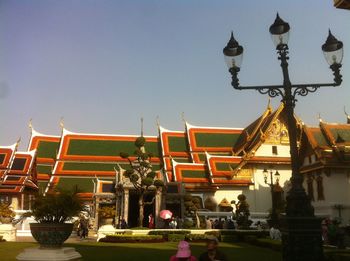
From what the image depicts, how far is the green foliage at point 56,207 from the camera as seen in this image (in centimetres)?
861

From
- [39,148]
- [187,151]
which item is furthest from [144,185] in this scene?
[39,148]

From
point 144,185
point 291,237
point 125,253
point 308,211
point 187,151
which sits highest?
point 187,151

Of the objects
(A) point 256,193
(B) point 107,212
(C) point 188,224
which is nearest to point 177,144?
(A) point 256,193

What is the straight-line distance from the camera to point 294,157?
7.53m

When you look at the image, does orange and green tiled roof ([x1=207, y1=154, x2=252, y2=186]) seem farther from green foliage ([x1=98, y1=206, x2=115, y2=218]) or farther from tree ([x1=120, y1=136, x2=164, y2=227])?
green foliage ([x1=98, y1=206, x2=115, y2=218])

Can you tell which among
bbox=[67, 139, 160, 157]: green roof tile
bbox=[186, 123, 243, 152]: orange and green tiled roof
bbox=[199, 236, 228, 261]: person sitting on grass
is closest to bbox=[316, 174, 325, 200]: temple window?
bbox=[186, 123, 243, 152]: orange and green tiled roof

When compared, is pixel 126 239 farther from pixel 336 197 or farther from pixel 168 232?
pixel 336 197

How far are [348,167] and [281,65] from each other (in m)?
20.8

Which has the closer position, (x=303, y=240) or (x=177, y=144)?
(x=303, y=240)

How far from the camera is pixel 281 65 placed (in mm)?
8258

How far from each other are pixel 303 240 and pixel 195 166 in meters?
27.4

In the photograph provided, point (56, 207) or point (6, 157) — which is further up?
point (6, 157)

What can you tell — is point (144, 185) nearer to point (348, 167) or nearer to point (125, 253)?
point (125, 253)

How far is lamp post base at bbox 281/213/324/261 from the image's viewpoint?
22.8 ft
